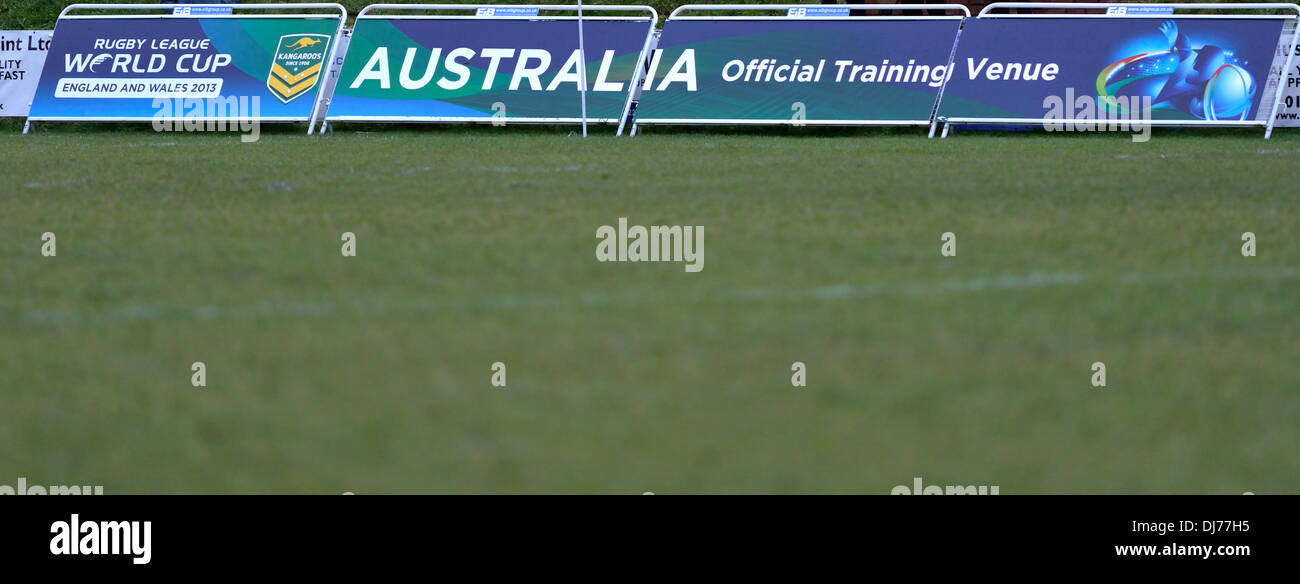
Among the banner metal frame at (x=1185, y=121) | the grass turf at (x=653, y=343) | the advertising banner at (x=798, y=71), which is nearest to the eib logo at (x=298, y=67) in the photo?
the advertising banner at (x=798, y=71)

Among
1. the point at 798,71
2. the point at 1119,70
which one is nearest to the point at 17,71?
the point at 798,71

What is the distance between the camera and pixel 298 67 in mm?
16828

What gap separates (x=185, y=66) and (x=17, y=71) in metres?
2.77

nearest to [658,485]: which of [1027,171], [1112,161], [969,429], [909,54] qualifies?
[969,429]

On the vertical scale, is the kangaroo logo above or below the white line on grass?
above

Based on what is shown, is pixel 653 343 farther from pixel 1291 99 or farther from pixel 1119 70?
pixel 1291 99

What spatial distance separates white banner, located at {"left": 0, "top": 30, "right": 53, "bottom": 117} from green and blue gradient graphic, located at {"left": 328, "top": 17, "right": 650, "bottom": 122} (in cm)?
449

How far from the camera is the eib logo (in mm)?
16766

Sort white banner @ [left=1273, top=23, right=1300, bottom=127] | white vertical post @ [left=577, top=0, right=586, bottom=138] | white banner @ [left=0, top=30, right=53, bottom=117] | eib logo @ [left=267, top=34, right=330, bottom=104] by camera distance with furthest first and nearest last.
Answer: white banner @ [left=0, top=30, right=53, bottom=117] → eib logo @ [left=267, top=34, right=330, bottom=104] → white vertical post @ [left=577, top=0, right=586, bottom=138] → white banner @ [left=1273, top=23, right=1300, bottom=127]

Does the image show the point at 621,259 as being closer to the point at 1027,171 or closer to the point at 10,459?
the point at 10,459

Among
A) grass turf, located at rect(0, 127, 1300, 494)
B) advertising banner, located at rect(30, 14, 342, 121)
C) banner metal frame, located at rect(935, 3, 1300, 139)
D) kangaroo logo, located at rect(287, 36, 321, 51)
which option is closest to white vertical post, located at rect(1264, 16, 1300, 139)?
banner metal frame, located at rect(935, 3, 1300, 139)

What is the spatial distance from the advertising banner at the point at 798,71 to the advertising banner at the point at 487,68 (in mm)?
465

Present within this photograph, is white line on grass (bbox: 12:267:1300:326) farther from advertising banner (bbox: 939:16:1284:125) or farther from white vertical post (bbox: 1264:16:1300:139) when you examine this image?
white vertical post (bbox: 1264:16:1300:139)

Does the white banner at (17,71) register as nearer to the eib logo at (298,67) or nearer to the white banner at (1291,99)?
the eib logo at (298,67)
